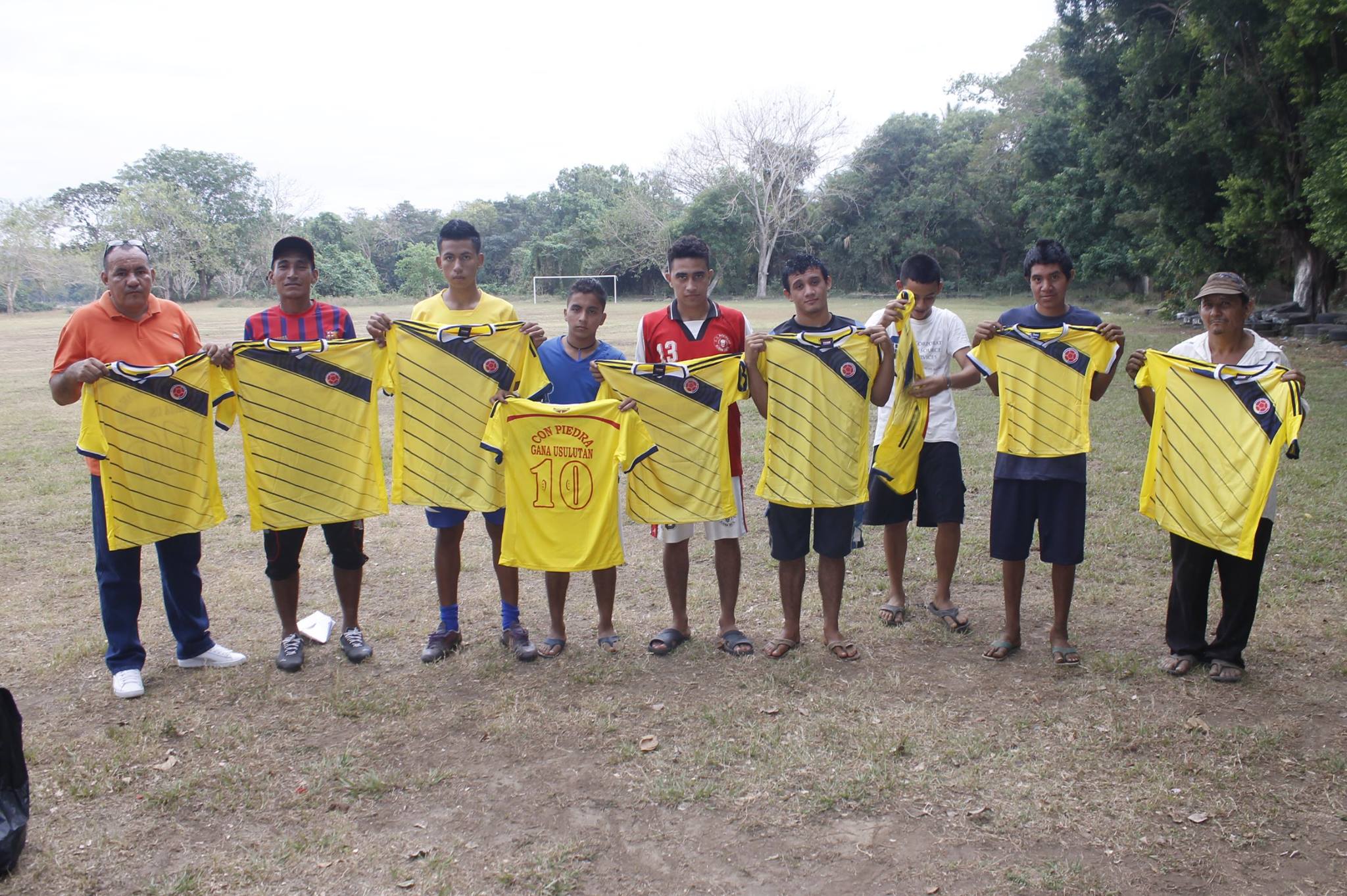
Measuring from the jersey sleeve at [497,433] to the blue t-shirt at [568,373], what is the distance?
13.4 inches

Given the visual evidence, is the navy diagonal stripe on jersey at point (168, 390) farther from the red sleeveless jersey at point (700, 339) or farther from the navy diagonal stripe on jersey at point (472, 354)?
the red sleeveless jersey at point (700, 339)

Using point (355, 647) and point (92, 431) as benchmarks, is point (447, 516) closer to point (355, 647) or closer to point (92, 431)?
point (355, 647)

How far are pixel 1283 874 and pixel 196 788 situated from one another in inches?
162

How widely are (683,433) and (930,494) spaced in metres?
1.60

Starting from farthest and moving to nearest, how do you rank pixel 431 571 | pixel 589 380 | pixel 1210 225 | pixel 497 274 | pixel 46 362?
1. pixel 497 274
2. pixel 46 362
3. pixel 1210 225
4. pixel 431 571
5. pixel 589 380

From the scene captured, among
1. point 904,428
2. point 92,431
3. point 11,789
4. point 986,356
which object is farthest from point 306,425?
point 986,356

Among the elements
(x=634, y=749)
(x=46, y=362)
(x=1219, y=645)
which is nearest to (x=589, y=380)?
(x=634, y=749)

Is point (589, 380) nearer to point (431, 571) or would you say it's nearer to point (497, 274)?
point (431, 571)

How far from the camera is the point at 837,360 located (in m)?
4.77

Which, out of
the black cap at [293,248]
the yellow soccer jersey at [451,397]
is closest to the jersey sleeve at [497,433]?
the yellow soccer jersey at [451,397]

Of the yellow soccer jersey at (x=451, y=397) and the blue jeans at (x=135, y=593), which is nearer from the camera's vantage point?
the blue jeans at (x=135, y=593)

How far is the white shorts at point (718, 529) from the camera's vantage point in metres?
5.04

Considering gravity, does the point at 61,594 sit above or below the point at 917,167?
below

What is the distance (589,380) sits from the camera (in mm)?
5043
